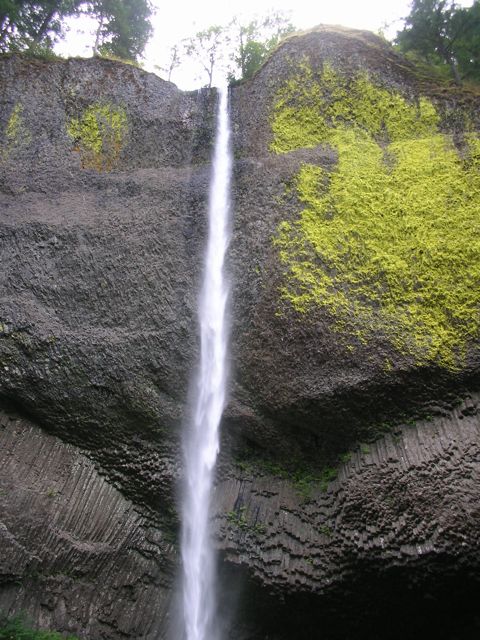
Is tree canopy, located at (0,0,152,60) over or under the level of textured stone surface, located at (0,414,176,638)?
over

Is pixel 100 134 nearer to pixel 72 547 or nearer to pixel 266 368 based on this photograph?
pixel 266 368

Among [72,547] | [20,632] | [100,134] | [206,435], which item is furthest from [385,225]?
[20,632]

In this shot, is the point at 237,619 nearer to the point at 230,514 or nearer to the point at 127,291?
the point at 230,514

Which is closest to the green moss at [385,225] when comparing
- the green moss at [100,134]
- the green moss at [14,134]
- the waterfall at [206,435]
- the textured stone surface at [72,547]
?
the waterfall at [206,435]

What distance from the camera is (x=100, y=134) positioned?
30.6 ft

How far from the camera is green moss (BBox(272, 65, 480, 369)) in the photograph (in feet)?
22.7

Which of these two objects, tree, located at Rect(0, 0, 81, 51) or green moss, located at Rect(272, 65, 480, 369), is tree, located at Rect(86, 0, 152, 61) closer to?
tree, located at Rect(0, 0, 81, 51)

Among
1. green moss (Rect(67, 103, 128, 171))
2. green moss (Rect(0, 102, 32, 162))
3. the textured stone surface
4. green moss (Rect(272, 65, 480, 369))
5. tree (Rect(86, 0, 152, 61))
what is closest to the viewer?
the textured stone surface

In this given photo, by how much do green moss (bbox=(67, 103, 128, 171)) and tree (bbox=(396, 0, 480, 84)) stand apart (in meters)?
6.96

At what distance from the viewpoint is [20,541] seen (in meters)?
5.93

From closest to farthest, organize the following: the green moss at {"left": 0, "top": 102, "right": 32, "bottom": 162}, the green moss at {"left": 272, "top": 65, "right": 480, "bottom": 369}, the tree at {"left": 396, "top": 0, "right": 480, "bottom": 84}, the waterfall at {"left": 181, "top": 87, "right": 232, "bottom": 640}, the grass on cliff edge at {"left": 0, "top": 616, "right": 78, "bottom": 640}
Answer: the grass on cliff edge at {"left": 0, "top": 616, "right": 78, "bottom": 640}, the waterfall at {"left": 181, "top": 87, "right": 232, "bottom": 640}, the green moss at {"left": 272, "top": 65, "right": 480, "bottom": 369}, the green moss at {"left": 0, "top": 102, "right": 32, "bottom": 162}, the tree at {"left": 396, "top": 0, "right": 480, "bottom": 84}

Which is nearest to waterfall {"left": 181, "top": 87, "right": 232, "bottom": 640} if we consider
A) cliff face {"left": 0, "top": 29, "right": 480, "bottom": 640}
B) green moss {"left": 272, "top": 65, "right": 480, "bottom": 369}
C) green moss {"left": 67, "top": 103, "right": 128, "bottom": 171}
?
cliff face {"left": 0, "top": 29, "right": 480, "bottom": 640}

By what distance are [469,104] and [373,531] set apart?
752cm

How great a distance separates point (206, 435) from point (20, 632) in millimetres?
3045
